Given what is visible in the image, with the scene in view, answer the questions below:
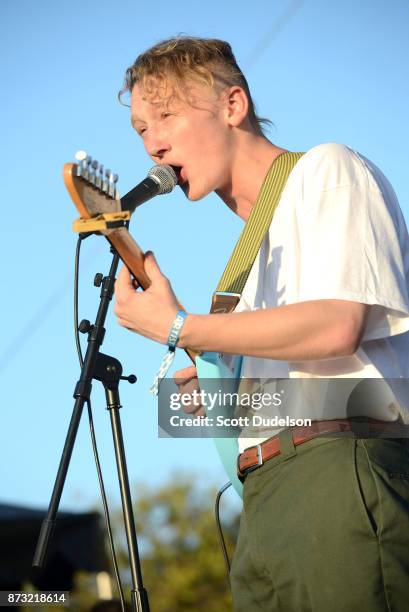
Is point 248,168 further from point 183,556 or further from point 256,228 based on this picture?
point 183,556

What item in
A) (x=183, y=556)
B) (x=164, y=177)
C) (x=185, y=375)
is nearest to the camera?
(x=164, y=177)

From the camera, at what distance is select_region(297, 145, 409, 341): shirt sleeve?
81.2 inches

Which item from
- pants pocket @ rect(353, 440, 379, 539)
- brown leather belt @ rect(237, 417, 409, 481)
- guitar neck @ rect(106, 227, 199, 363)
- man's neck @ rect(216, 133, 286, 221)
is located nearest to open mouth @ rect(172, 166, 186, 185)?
man's neck @ rect(216, 133, 286, 221)

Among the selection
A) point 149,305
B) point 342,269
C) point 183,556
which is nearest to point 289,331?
point 342,269

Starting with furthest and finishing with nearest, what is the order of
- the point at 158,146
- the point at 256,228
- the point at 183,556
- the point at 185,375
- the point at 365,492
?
the point at 183,556 → the point at 185,375 → the point at 158,146 → the point at 256,228 → the point at 365,492

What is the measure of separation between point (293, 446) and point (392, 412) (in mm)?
239

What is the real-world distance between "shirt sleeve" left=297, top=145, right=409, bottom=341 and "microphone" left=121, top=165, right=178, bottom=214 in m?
Result: 0.40

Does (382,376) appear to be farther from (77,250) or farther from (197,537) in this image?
(197,537)

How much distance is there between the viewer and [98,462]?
2428 mm

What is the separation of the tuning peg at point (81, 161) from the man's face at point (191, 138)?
0.54 m

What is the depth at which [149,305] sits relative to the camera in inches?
82.4

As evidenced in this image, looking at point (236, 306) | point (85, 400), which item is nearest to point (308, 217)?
point (236, 306)

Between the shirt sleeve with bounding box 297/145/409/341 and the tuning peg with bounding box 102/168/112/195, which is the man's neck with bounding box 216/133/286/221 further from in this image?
the tuning peg with bounding box 102/168/112/195

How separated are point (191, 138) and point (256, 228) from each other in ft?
1.21
